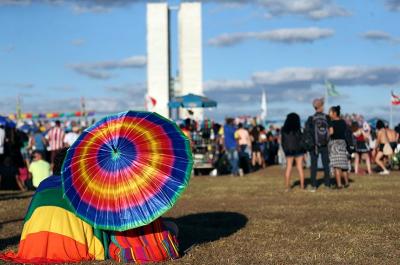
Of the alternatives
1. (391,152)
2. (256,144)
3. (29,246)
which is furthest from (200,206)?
(256,144)

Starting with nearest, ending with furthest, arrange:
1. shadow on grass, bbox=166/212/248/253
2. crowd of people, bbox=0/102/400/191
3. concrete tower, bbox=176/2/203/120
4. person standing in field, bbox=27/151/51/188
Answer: shadow on grass, bbox=166/212/248/253, crowd of people, bbox=0/102/400/191, person standing in field, bbox=27/151/51/188, concrete tower, bbox=176/2/203/120

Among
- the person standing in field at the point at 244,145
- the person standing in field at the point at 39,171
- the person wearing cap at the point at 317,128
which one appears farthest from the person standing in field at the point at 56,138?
the person wearing cap at the point at 317,128

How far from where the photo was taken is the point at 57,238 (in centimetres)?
701

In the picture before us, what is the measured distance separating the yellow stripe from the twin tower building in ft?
196

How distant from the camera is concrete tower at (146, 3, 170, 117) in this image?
236 feet

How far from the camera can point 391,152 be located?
21.1 meters

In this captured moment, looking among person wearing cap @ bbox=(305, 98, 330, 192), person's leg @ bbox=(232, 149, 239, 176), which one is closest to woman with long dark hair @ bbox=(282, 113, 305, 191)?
person wearing cap @ bbox=(305, 98, 330, 192)

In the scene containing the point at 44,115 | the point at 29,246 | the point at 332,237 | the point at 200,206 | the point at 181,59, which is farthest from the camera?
the point at 44,115

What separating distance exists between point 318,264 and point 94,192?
2.20m

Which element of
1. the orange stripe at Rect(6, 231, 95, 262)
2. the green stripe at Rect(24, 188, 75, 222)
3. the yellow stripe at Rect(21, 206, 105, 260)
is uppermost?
the green stripe at Rect(24, 188, 75, 222)

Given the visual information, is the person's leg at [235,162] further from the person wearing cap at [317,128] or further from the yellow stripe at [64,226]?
the yellow stripe at [64,226]

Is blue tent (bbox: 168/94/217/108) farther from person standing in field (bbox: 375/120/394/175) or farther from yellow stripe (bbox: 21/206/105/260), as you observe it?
yellow stripe (bbox: 21/206/105/260)

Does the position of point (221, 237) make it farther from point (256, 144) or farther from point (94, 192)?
point (256, 144)

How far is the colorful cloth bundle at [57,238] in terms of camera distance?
6984mm
